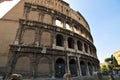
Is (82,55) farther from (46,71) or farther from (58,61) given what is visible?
(46,71)

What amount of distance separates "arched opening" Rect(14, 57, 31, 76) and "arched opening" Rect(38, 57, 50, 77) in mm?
1271

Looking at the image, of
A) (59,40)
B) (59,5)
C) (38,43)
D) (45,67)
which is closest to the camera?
(45,67)

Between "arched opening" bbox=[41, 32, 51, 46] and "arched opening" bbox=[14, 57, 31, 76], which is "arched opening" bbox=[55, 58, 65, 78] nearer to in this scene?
"arched opening" bbox=[41, 32, 51, 46]

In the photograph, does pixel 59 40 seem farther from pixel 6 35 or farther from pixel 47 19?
pixel 6 35

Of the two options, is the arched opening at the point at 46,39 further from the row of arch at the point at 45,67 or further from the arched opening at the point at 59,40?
the arched opening at the point at 59,40

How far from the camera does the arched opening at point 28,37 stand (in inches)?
560

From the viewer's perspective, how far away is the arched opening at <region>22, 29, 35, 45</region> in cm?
1422

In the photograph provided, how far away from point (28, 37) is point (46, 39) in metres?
2.27

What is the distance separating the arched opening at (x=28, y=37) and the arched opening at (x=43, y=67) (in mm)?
2479

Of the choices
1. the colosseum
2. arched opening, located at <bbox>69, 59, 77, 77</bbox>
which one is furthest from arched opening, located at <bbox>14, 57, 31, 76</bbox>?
arched opening, located at <bbox>69, 59, 77, 77</bbox>

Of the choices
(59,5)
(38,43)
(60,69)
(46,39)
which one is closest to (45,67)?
(60,69)

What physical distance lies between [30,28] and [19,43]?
251 centimetres

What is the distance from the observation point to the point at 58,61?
1638 centimetres

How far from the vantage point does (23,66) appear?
12.9 metres
